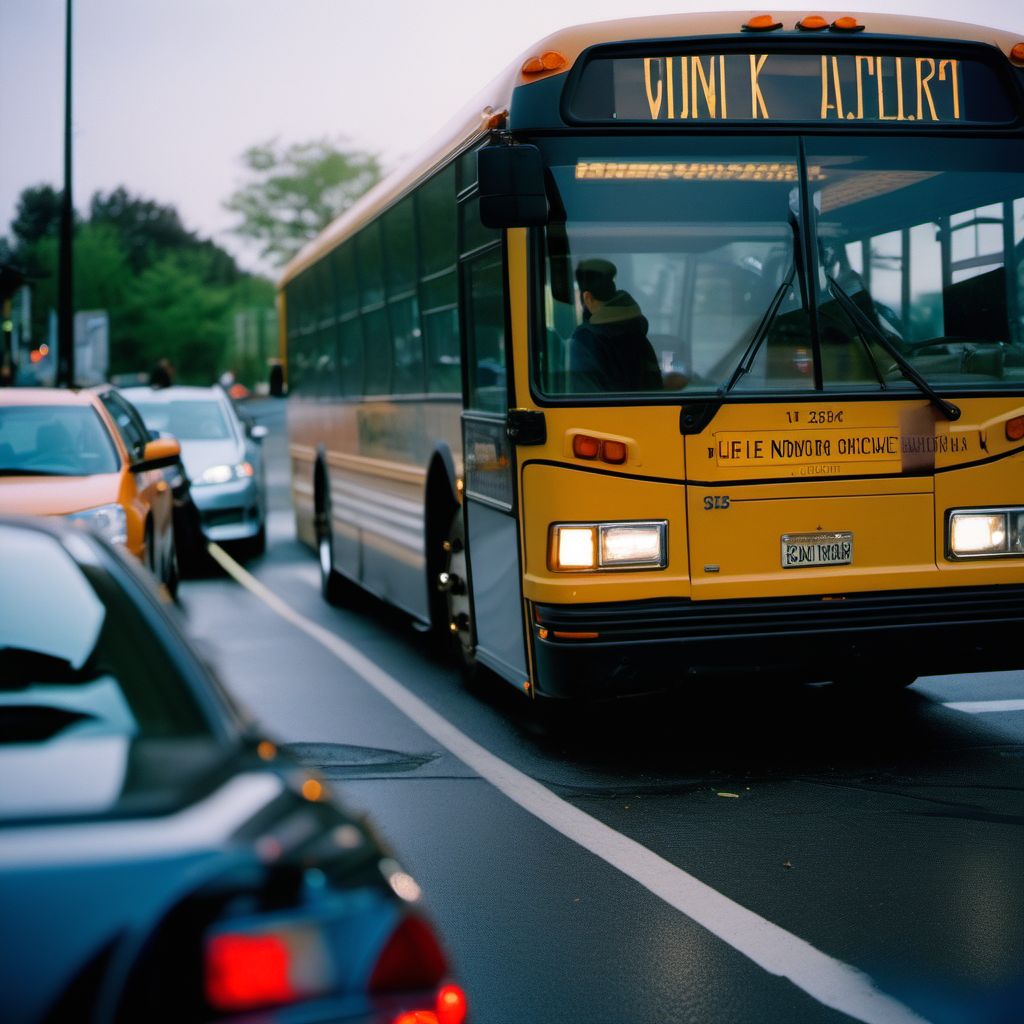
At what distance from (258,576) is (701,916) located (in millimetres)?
11698

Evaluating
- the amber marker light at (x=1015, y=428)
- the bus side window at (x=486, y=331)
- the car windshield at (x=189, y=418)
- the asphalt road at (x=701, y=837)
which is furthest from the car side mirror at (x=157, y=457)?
the car windshield at (x=189, y=418)

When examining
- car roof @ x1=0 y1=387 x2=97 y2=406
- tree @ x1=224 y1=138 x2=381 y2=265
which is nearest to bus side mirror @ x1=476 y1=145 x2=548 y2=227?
car roof @ x1=0 y1=387 x2=97 y2=406

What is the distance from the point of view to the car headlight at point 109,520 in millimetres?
10008

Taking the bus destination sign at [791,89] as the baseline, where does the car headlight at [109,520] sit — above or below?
below

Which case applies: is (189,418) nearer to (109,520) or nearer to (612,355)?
(109,520)

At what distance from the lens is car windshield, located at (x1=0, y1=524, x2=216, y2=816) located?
2.57 m

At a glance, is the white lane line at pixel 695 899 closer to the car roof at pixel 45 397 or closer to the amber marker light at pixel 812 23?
the amber marker light at pixel 812 23

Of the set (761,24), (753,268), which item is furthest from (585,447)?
(761,24)

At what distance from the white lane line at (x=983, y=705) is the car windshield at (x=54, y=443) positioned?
527 centimetres

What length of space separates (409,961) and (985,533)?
17.7ft

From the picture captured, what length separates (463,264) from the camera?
8.52 m

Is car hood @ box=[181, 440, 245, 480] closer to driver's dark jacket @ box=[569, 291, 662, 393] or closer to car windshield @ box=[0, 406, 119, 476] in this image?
car windshield @ box=[0, 406, 119, 476]

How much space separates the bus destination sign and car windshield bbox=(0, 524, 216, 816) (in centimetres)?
421

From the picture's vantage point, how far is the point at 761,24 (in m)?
7.30
